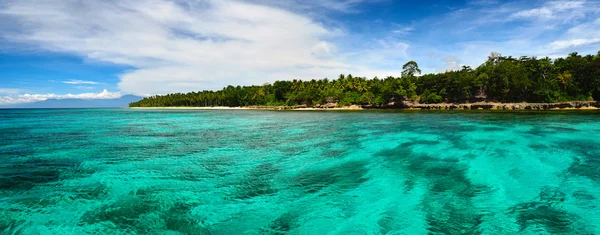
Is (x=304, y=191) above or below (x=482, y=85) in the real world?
below

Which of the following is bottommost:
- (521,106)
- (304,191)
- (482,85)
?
(304,191)

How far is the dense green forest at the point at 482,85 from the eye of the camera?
A: 7439 centimetres

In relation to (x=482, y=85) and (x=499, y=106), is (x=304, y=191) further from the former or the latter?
(x=482, y=85)

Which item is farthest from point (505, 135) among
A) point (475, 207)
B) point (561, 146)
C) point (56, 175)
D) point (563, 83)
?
point (563, 83)

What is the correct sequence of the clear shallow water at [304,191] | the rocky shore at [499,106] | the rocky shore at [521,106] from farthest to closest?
the rocky shore at [499,106]
the rocky shore at [521,106]
the clear shallow water at [304,191]

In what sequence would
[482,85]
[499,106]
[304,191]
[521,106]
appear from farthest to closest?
[482,85] < [499,106] < [521,106] < [304,191]

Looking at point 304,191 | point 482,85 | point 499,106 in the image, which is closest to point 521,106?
point 499,106

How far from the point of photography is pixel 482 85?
86.2 metres

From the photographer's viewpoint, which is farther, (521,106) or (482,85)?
(482,85)

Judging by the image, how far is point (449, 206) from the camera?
948 cm

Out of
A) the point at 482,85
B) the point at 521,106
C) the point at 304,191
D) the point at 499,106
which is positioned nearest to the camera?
the point at 304,191

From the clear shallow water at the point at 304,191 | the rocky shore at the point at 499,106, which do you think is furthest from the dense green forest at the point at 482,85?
the clear shallow water at the point at 304,191

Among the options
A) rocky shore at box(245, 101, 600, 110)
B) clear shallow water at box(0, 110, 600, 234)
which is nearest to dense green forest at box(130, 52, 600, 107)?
rocky shore at box(245, 101, 600, 110)

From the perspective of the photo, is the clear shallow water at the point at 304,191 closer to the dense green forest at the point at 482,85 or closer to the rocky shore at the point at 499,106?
the rocky shore at the point at 499,106
